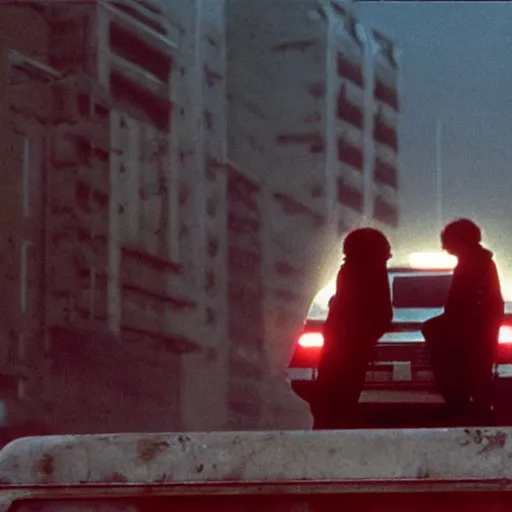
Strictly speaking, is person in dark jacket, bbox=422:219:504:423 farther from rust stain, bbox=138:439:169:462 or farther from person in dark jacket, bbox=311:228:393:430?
rust stain, bbox=138:439:169:462

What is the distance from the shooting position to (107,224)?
26.8 metres

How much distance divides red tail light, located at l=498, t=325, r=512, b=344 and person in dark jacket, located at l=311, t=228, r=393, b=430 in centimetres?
263

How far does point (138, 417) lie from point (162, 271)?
3022 mm

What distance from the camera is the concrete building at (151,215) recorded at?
22.8 m

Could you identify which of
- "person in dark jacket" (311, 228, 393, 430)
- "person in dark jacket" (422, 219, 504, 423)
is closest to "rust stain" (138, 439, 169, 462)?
"person in dark jacket" (311, 228, 393, 430)

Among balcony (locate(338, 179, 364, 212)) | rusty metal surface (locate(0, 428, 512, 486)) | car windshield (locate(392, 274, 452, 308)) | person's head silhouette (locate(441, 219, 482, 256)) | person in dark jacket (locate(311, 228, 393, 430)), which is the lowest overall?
rusty metal surface (locate(0, 428, 512, 486))

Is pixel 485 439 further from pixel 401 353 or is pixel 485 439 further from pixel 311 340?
pixel 311 340

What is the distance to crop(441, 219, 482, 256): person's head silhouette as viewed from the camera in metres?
5.90

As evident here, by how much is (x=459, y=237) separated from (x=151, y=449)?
4.42 m

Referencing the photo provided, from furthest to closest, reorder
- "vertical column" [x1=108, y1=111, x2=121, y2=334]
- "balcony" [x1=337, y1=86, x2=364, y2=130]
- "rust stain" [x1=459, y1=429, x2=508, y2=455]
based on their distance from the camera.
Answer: "balcony" [x1=337, y1=86, x2=364, y2=130], "vertical column" [x1=108, y1=111, x2=121, y2=334], "rust stain" [x1=459, y1=429, x2=508, y2=455]

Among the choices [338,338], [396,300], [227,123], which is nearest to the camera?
[338,338]

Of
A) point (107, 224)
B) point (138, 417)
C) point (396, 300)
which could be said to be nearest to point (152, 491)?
point (396, 300)

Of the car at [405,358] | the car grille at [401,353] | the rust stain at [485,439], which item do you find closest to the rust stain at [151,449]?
the rust stain at [485,439]

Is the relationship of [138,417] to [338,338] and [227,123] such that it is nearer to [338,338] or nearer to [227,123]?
[227,123]
